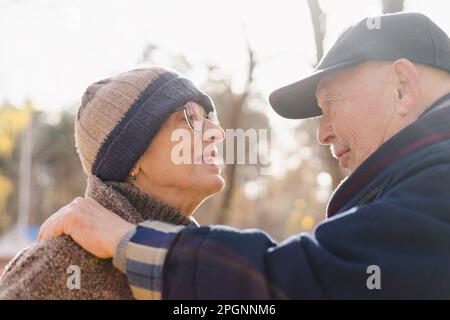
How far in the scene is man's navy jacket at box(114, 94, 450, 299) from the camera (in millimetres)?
1736

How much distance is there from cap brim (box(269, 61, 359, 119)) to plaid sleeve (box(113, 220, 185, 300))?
1.05 meters

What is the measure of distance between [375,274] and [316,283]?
0.18 m

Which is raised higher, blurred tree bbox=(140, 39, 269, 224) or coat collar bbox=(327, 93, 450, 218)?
coat collar bbox=(327, 93, 450, 218)

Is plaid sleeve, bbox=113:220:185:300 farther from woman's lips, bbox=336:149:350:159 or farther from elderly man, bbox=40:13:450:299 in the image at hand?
woman's lips, bbox=336:149:350:159

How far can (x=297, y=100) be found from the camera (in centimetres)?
285

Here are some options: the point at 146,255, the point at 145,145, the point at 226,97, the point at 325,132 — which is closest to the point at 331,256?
the point at 146,255

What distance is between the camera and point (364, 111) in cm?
241

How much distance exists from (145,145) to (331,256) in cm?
117

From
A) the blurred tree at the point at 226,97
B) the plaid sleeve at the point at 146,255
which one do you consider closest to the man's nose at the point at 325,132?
the plaid sleeve at the point at 146,255

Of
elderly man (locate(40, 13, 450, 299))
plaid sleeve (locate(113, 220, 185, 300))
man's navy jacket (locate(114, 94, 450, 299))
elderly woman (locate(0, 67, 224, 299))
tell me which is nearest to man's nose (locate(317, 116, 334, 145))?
elderly man (locate(40, 13, 450, 299))

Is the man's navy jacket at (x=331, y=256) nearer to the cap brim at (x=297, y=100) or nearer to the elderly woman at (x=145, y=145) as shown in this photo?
the elderly woman at (x=145, y=145)

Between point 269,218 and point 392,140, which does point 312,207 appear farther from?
point 392,140

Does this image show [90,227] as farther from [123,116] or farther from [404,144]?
Result: [404,144]
